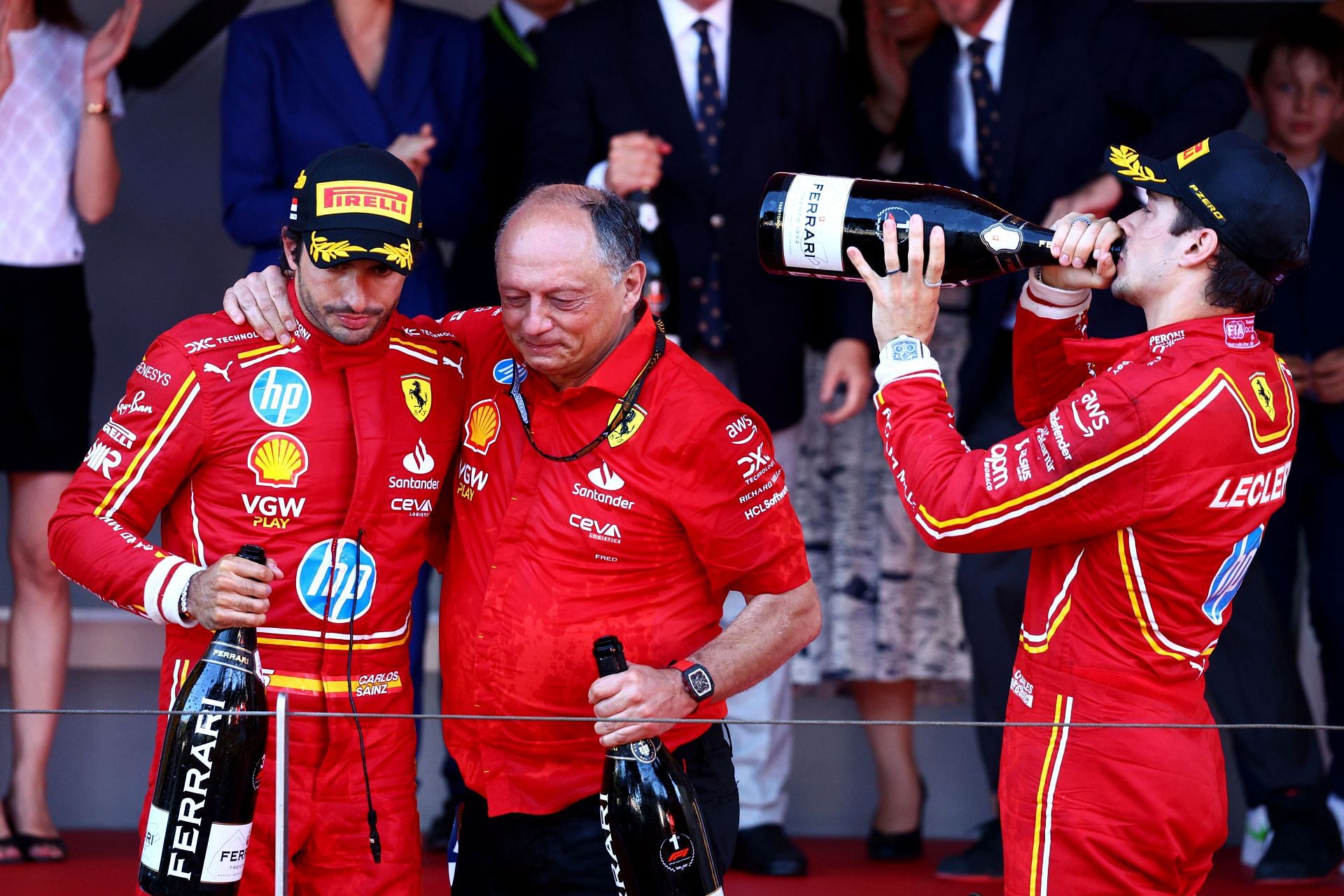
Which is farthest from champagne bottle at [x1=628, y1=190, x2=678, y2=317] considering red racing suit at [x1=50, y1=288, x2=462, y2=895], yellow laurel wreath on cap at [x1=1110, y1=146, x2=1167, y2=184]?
yellow laurel wreath on cap at [x1=1110, y1=146, x2=1167, y2=184]

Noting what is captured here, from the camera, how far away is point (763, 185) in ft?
12.0

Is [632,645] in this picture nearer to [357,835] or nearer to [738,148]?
[357,835]

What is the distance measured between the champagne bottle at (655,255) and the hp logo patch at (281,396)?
4.09ft

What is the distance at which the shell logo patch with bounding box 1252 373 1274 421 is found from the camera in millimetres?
2219

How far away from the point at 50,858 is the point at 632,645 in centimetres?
206

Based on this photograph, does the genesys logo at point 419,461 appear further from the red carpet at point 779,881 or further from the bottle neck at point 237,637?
the red carpet at point 779,881

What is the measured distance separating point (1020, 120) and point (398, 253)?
181 centimetres

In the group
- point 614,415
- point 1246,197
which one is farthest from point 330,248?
point 1246,197

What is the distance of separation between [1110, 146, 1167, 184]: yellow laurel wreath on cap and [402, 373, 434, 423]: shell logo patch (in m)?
1.01

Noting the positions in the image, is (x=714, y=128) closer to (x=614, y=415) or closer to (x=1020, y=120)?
(x=1020, y=120)

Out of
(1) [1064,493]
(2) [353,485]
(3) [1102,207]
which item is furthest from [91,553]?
(3) [1102,207]

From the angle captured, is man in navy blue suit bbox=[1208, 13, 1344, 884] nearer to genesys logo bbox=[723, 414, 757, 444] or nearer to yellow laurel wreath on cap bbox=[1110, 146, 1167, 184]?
yellow laurel wreath on cap bbox=[1110, 146, 1167, 184]

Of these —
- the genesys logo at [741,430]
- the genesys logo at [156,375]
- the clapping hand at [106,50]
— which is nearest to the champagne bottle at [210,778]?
the genesys logo at [156,375]

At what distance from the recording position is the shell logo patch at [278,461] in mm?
2361
